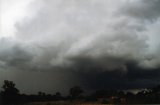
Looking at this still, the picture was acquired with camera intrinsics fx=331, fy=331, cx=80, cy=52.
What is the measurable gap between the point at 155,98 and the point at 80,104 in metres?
42.3

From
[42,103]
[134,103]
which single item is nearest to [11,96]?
[42,103]

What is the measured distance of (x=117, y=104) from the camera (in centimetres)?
11600

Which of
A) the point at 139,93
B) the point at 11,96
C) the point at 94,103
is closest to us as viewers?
the point at 94,103

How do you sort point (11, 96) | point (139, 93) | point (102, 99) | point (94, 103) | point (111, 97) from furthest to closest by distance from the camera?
point (139, 93) → point (11, 96) → point (111, 97) → point (102, 99) → point (94, 103)

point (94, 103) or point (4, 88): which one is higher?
point (4, 88)

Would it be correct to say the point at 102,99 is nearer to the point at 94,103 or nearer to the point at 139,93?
the point at 94,103

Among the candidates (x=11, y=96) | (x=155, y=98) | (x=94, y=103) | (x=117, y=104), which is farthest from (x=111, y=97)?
(x=11, y=96)

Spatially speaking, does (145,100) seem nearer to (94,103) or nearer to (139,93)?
(139,93)

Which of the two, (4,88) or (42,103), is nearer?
(42,103)

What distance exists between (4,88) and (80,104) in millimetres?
37956

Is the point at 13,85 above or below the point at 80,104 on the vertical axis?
above

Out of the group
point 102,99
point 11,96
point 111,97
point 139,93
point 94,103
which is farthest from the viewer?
point 139,93

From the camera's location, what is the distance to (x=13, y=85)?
135125 mm

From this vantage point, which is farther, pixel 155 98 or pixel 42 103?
pixel 155 98
